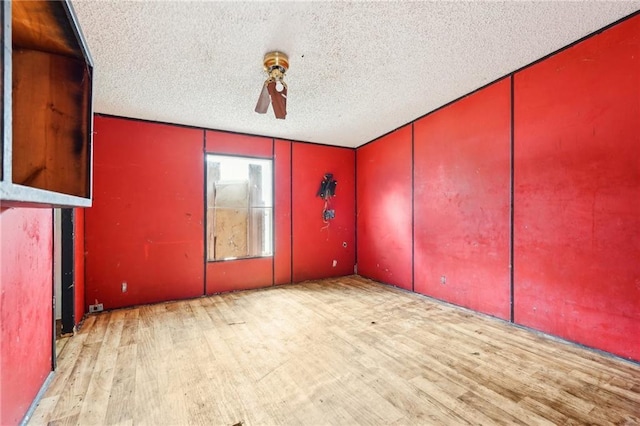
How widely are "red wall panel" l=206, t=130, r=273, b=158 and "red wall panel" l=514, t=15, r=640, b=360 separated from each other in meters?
3.67

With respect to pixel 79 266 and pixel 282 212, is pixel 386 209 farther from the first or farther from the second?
pixel 79 266

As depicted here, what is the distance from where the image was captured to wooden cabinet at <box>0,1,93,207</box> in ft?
3.66

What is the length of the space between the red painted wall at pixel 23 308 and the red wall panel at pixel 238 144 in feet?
8.35

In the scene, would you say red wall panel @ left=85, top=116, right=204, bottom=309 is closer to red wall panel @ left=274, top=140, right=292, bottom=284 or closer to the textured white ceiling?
the textured white ceiling

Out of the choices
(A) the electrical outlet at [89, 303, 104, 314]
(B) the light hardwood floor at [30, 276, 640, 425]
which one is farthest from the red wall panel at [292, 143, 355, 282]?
(A) the electrical outlet at [89, 303, 104, 314]

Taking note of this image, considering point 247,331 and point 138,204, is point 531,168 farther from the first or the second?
point 138,204

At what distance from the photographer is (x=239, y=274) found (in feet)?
15.2

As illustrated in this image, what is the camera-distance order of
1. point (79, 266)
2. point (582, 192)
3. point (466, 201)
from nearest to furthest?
point (582, 192) < point (79, 266) < point (466, 201)

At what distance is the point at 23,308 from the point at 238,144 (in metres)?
3.46

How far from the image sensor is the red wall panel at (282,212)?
500 cm

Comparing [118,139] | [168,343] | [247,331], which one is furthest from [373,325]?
[118,139]

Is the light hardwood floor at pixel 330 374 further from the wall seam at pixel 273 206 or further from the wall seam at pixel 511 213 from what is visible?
the wall seam at pixel 273 206

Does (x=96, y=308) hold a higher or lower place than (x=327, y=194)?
lower

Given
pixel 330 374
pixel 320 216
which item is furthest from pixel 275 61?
pixel 320 216
